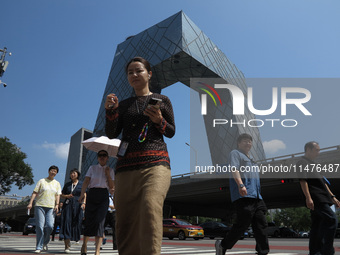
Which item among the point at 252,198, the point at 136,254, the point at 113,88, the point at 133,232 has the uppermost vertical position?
the point at 113,88

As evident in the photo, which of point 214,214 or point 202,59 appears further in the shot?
point 214,214

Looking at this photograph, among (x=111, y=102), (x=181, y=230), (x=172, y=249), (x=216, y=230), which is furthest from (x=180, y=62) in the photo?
(x=111, y=102)

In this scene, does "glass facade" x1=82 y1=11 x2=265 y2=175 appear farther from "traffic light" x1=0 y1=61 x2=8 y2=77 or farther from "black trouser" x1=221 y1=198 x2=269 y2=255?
"black trouser" x1=221 y1=198 x2=269 y2=255

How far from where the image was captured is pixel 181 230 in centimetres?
2111

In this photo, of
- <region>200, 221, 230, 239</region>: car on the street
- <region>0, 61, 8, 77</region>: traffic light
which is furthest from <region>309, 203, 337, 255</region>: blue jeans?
<region>0, 61, 8, 77</region>: traffic light

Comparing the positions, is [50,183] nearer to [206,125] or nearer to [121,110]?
[121,110]

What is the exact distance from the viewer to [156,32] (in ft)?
178

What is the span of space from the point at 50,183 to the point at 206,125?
162 ft

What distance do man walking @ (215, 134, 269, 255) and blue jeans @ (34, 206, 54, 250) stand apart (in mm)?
3837

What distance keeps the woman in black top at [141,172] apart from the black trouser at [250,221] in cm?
223

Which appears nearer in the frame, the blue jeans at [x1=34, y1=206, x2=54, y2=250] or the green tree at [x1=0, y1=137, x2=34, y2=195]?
the blue jeans at [x1=34, y1=206, x2=54, y2=250]

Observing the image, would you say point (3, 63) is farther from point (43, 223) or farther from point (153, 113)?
point (153, 113)

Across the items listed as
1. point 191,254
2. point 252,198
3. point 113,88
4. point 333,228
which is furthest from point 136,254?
point 113,88

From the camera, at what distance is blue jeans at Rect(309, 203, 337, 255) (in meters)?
4.46
